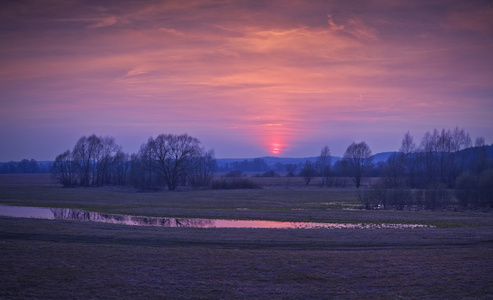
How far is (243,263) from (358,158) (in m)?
96.6

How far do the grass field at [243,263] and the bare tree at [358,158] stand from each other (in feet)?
262

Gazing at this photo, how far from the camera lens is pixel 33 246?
18344mm

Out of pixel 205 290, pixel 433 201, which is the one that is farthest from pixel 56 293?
pixel 433 201

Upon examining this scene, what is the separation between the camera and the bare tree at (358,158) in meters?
103

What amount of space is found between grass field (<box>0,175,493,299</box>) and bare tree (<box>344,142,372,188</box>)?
3146 inches

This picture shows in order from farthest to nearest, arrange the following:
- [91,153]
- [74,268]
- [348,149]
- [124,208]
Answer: [91,153]
[348,149]
[124,208]
[74,268]

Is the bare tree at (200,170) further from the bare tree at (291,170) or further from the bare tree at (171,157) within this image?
the bare tree at (291,170)

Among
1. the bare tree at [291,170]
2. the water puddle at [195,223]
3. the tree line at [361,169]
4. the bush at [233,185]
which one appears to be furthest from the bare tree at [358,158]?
the water puddle at [195,223]

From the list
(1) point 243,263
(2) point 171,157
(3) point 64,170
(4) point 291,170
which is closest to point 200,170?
(2) point 171,157

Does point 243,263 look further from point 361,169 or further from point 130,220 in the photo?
point 361,169

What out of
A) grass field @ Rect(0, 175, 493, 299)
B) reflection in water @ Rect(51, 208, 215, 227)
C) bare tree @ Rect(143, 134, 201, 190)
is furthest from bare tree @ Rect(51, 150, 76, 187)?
grass field @ Rect(0, 175, 493, 299)

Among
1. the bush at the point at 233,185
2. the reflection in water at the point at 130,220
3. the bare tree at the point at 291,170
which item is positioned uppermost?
the bare tree at the point at 291,170

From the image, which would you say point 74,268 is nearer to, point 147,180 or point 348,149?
point 147,180

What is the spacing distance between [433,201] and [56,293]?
46.2m
